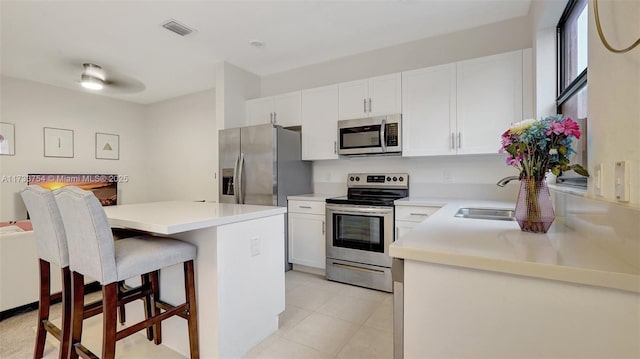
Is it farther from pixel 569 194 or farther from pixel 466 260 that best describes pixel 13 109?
pixel 569 194

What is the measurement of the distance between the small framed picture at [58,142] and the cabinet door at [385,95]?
16.4 feet

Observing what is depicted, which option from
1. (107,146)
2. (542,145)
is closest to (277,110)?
(542,145)

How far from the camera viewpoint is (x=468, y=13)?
2.71m

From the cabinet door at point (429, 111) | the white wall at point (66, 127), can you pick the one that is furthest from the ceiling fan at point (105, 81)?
the cabinet door at point (429, 111)

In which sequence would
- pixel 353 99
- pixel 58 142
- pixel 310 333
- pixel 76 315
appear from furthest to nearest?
1. pixel 58 142
2. pixel 353 99
3. pixel 310 333
4. pixel 76 315

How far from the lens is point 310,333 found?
210cm

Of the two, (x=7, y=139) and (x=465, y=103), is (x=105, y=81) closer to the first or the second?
(x=7, y=139)

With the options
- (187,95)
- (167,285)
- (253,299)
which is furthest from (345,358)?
(187,95)

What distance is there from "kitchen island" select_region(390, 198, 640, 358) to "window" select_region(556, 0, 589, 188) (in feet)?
2.16

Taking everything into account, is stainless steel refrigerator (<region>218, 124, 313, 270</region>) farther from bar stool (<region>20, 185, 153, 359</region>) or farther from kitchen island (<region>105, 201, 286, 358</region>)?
bar stool (<region>20, 185, 153, 359</region>)

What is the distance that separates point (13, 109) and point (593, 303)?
6408 mm

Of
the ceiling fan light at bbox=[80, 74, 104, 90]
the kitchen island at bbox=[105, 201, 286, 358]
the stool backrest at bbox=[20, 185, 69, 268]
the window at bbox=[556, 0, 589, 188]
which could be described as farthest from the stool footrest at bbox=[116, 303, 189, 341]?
the ceiling fan light at bbox=[80, 74, 104, 90]

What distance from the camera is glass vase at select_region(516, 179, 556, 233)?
1.16 metres

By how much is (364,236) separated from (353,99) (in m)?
1.54
